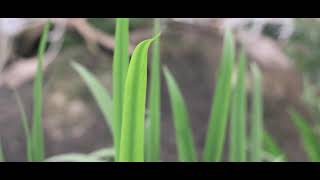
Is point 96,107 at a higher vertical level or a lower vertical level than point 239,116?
higher

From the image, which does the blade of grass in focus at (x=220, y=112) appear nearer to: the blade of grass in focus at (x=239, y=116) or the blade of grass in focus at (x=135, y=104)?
the blade of grass in focus at (x=239, y=116)

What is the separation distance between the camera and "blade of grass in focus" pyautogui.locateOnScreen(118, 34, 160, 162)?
216 mm

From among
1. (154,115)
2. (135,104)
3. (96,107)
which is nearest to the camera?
(135,104)

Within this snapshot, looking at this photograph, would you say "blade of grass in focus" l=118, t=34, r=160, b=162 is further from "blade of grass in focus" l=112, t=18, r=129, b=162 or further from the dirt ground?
the dirt ground

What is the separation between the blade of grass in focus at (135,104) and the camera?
8.5 inches

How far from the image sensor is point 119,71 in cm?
29

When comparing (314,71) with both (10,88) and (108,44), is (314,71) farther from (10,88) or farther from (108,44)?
(10,88)

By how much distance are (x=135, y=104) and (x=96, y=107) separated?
103 centimetres

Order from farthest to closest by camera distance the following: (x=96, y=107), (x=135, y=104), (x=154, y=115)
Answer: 1. (x=96, y=107)
2. (x=154, y=115)
3. (x=135, y=104)

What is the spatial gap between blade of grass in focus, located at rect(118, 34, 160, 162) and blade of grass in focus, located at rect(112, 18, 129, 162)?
0.14 ft

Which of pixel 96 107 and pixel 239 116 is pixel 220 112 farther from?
pixel 96 107

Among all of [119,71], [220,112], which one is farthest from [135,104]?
[220,112]

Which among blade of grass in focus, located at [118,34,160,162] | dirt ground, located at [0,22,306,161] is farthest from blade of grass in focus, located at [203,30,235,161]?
dirt ground, located at [0,22,306,161]
